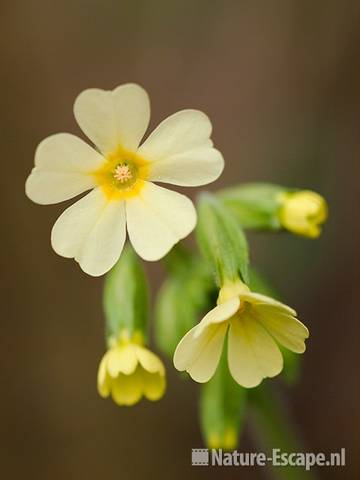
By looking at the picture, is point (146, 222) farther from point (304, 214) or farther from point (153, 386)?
point (304, 214)

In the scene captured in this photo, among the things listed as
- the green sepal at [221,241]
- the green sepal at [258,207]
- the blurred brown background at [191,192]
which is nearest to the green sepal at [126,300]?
the green sepal at [221,241]

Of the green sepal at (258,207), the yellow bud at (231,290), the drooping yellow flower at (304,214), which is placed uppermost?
the green sepal at (258,207)

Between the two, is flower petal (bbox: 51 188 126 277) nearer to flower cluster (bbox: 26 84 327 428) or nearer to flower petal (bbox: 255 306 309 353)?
flower cluster (bbox: 26 84 327 428)

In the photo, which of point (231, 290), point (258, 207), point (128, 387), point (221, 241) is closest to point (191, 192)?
point (258, 207)

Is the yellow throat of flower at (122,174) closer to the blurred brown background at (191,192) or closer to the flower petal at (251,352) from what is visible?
the flower petal at (251,352)

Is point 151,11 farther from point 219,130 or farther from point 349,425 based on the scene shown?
point 349,425

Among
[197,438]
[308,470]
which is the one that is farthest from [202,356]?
[197,438]
